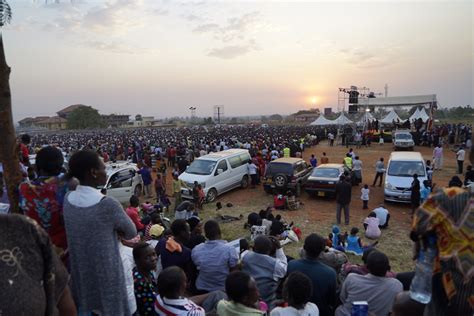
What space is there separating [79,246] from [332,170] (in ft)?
36.3

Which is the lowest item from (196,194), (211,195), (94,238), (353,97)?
(211,195)

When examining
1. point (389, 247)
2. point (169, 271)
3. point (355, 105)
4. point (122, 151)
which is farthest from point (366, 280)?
point (355, 105)

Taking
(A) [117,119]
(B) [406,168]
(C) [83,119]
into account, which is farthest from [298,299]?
(A) [117,119]

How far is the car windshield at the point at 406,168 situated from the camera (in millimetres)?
11305

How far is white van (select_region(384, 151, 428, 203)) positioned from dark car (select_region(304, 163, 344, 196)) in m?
1.79

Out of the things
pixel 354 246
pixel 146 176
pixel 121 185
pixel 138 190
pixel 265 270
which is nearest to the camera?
pixel 265 270

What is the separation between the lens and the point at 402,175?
11.3 metres

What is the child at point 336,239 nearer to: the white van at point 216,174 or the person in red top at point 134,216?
the person in red top at point 134,216

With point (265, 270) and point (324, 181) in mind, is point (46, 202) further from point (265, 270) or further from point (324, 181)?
point (324, 181)

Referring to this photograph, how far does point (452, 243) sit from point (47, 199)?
2617 mm

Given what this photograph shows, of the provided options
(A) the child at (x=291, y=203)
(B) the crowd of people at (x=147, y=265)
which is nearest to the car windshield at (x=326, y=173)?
(A) the child at (x=291, y=203)

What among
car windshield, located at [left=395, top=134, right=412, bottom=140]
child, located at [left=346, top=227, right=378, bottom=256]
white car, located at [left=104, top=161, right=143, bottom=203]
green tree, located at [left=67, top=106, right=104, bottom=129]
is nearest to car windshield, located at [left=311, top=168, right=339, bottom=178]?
child, located at [left=346, top=227, right=378, bottom=256]

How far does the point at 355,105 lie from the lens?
31.7m

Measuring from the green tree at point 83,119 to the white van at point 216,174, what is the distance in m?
79.3
